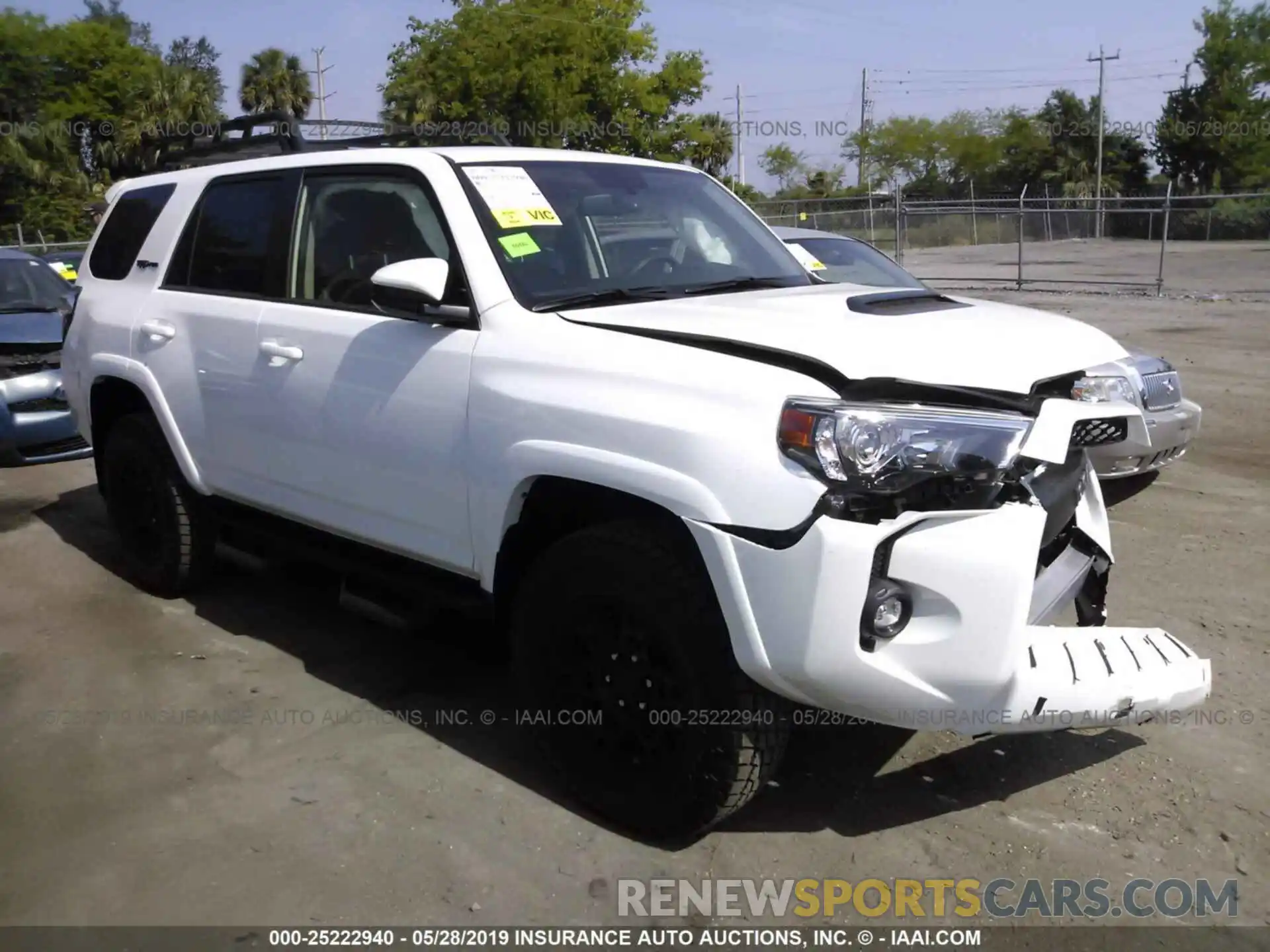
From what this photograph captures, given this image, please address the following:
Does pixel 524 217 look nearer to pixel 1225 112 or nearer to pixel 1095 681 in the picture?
pixel 1095 681

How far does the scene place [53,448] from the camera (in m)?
8.76

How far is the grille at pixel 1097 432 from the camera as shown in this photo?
319 cm

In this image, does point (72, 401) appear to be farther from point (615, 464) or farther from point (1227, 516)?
point (1227, 516)

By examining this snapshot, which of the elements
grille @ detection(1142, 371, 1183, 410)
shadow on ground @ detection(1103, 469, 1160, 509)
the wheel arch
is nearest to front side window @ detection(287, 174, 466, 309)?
the wheel arch

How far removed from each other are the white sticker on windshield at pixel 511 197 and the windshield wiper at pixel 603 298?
345 mm

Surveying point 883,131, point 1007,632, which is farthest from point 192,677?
point 883,131

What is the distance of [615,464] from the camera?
3094mm

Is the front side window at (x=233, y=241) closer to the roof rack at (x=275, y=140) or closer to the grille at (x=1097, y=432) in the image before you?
the roof rack at (x=275, y=140)

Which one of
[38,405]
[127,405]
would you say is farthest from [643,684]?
[38,405]

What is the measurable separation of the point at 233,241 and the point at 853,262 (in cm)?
487

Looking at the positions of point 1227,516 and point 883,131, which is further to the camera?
point 883,131

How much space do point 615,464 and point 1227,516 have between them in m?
4.72

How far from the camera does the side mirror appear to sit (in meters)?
3.53

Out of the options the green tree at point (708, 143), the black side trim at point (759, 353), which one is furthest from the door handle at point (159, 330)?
the green tree at point (708, 143)
